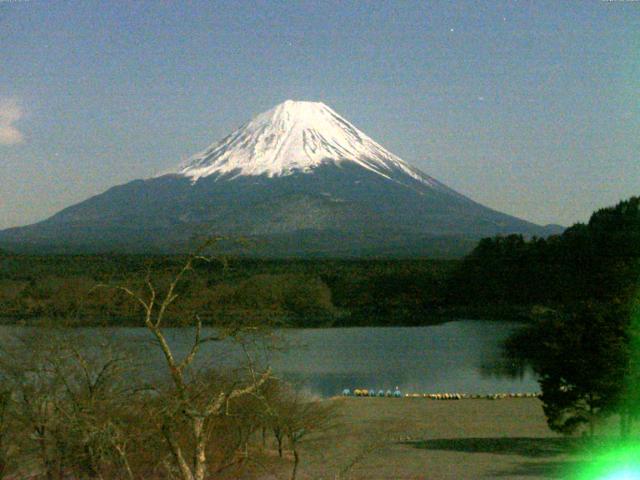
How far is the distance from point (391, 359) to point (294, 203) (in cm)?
8974

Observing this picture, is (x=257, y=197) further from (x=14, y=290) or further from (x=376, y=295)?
(x=14, y=290)

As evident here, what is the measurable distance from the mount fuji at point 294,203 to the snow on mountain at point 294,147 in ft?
0.52

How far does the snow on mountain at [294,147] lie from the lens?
136 meters

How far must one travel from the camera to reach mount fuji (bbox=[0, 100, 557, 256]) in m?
102

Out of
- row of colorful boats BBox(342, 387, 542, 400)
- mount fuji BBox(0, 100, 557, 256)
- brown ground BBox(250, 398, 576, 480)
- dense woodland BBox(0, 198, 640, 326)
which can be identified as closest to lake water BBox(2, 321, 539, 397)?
row of colorful boats BBox(342, 387, 542, 400)

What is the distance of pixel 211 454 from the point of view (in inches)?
384

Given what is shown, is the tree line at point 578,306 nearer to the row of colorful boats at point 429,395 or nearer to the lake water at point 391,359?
the row of colorful boats at point 429,395

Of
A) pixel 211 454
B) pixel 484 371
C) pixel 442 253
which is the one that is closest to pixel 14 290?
pixel 484 371

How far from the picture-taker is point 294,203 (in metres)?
121

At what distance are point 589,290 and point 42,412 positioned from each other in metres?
45.3

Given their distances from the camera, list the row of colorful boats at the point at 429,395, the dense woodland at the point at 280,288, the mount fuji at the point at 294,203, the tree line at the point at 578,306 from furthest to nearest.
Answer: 1. the mount fuji at the point at 294,203
2. the dense woodland at the point at 280,288
3. the row of colorful boats at the point at 429,395
4. the tree line at the point at 578,306

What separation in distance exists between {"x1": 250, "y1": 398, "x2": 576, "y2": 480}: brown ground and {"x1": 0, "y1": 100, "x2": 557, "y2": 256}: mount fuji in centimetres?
6879

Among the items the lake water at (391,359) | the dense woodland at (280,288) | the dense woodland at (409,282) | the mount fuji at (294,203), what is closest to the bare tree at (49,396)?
the lake water at (391,359)

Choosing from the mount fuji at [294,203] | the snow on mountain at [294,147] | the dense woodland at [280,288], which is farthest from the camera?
the snow on mountain at [294,147]
